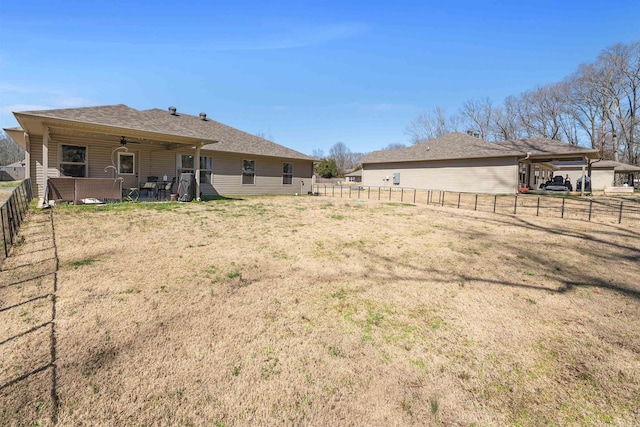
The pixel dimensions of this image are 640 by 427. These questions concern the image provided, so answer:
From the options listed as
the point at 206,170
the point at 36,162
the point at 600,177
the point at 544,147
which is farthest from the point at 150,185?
the point at 600,177

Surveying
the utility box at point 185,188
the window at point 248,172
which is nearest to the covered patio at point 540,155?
the window at point 248,172

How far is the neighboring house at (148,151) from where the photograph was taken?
9.98 meters

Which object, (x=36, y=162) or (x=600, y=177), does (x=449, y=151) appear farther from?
(x=36, y=162)

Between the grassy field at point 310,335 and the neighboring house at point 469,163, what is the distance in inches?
635

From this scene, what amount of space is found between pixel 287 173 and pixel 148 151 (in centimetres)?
789

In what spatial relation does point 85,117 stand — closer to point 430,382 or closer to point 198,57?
point 198,57

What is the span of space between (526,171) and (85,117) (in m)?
28.0

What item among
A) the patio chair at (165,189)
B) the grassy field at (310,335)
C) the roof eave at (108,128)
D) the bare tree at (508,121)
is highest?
the bare tree at (508,121)

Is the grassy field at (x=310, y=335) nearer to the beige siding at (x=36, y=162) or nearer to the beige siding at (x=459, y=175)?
the beige siding at (x=36, y=162)

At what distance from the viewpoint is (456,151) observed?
75.6 ft

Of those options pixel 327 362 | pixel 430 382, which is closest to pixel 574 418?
pixel 430 382

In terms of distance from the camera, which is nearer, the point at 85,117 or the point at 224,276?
the point at 224,276

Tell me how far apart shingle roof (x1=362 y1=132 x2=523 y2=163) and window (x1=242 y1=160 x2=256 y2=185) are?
547 inches

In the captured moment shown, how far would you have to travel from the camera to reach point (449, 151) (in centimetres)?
2352
